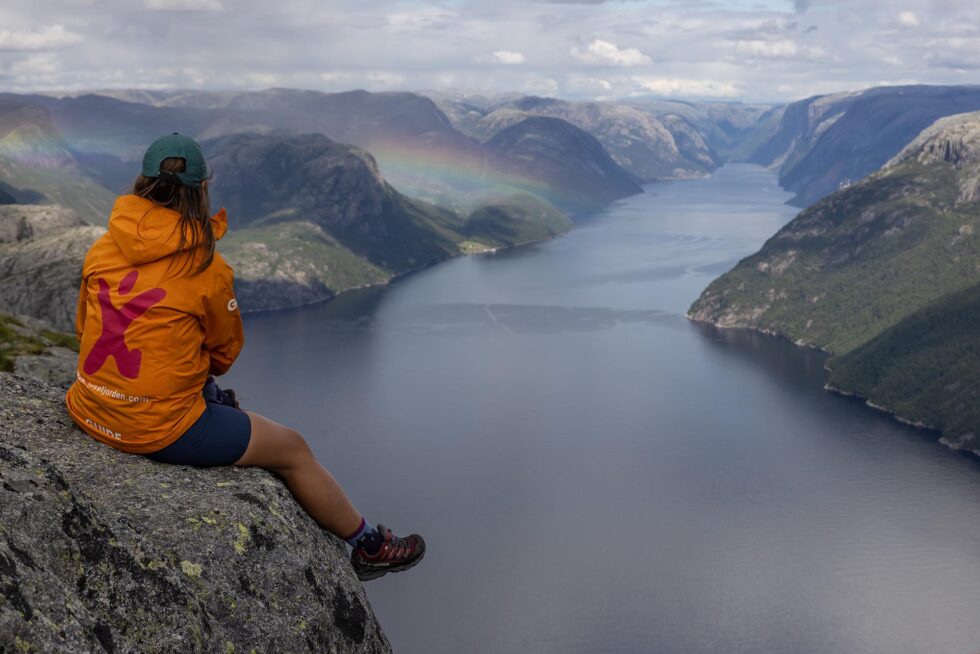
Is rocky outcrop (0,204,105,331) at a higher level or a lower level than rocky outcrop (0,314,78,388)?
lower

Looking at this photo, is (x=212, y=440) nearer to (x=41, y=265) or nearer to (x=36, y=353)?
(x=36, y=353)

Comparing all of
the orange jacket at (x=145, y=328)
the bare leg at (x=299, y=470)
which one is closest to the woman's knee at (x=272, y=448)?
the bare leg at (x=299, y=470)

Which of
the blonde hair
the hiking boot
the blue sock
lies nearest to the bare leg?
the blue sock

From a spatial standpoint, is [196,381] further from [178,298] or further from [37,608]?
[37,608]

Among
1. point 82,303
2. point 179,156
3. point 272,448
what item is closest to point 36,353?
point 82,303

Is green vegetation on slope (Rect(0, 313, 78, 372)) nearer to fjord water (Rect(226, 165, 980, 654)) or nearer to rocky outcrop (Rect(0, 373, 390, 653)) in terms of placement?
rocky outcrop (Rect(0, 373, 390, 653))

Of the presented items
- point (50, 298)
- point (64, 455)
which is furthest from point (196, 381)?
point (50, 298)
